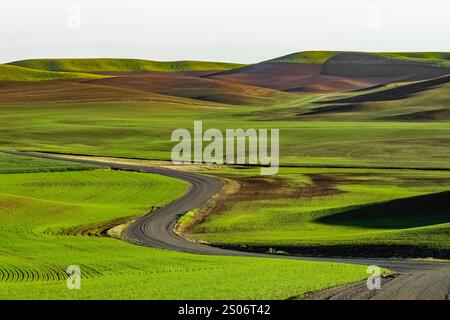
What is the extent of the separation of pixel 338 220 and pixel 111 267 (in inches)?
879

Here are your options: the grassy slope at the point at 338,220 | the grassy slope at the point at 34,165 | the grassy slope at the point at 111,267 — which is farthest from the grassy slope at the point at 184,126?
the grassy slope at the point at 111,267

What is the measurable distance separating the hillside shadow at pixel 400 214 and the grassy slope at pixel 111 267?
15028 mm

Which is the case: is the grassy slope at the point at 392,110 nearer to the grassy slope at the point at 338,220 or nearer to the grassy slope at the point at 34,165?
the grassy slope at the point at 338,220

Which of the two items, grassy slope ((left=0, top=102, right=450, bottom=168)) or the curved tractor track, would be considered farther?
grassy slope ((left=0, top=102, right=450, bottom=168))

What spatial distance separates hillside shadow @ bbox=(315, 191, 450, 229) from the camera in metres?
52.1

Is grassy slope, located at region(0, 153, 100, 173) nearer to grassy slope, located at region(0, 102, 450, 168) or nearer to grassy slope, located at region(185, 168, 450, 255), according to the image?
grassy slope, located at region(0, 102, 450, 168)

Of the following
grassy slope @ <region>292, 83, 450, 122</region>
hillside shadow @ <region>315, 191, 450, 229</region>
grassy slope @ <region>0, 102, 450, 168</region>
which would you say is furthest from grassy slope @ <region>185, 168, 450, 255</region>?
grassy slope @ <region>292, 83, 450, 122</region>

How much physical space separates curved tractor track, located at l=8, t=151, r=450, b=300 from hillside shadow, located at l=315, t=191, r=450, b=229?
431 inches

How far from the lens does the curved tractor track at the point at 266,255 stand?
27516 millimetres

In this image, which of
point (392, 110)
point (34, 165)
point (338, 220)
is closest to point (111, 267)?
point (338, 220)

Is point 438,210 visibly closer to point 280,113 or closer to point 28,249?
point 28,249

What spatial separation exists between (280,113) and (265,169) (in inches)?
3075

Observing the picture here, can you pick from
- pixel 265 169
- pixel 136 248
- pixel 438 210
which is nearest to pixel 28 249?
pixel 136 248

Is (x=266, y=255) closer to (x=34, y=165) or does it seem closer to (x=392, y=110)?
(x=34, y=165)
